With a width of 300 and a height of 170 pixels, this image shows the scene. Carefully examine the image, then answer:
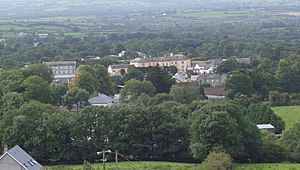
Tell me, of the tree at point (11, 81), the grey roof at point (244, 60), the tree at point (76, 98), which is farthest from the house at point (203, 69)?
the tree at point (76, 98)

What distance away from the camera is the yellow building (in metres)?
81.3

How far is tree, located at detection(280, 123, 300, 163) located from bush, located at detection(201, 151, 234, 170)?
201 inches

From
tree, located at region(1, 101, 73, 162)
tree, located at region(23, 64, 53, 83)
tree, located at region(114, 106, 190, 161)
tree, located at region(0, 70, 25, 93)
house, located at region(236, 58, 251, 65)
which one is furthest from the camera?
house, located at region(236, 58, 251, 65)

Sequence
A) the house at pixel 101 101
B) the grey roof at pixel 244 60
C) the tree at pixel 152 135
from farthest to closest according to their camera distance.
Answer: the grey roof at pixel 244 60 → the house at pixel 101 101 → the tree at pixel 152 135

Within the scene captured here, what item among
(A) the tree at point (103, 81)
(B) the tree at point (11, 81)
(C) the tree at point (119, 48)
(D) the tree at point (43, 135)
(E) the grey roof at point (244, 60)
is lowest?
(C) the tree at point (119, 48)

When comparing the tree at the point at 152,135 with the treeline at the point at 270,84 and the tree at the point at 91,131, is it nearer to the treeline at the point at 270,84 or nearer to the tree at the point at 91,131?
the tree at the point at 91,131

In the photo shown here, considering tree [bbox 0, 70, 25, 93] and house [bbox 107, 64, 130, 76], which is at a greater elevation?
tree [bbox 0, 70, 25, 93]

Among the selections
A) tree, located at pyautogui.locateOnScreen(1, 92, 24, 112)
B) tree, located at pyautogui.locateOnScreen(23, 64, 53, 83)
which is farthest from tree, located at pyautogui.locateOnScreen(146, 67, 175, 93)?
tree, located at pyautogui.locateOnScreen(1, 92, 24, 112)

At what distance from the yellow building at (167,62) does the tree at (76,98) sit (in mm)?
31300

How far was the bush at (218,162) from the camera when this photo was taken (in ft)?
99.0

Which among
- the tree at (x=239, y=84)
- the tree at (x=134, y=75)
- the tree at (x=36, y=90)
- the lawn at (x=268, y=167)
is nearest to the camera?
the lawn at (x=268, y=167)

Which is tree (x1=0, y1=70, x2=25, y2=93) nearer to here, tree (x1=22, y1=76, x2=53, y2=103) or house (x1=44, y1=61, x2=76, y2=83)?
tree (x1=22, y1=76, x2=53, y2=103)

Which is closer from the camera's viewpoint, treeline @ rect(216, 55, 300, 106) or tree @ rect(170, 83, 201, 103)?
tree @ rect(170, 83, 201, 103)

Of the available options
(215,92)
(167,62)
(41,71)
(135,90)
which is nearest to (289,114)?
(215,92)
